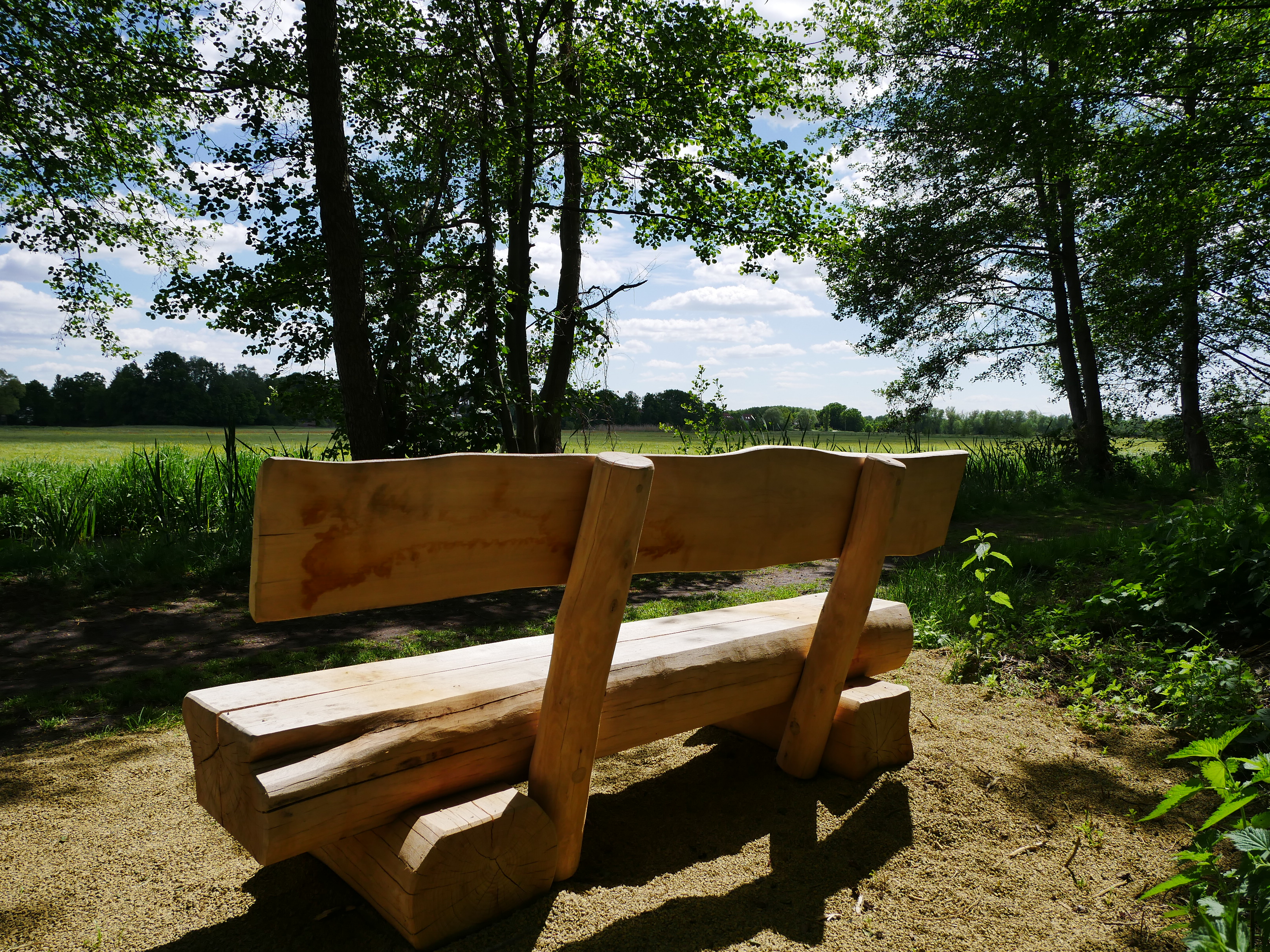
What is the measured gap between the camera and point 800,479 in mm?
2268

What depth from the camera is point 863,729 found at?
2779mm

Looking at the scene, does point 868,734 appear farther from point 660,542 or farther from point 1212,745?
point 660,542

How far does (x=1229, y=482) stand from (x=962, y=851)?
23.3 feet

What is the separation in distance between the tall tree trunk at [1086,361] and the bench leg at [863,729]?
44.9ft

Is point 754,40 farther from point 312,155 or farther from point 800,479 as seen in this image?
point 800,479

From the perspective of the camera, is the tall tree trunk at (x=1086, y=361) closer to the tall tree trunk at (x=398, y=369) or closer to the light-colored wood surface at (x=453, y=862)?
the tall tree trunk at (x=398, y=369)

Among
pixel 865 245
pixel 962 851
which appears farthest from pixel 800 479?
pixel 865 245

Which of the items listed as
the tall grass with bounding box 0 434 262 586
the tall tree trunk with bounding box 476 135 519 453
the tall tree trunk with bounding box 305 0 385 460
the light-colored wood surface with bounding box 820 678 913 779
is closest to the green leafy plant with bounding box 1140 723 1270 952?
the light-colored wood surface with bounding box 820 678 913 779

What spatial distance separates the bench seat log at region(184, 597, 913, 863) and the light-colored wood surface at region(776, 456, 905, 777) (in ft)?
0.30

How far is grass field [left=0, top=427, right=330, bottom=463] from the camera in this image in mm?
11305

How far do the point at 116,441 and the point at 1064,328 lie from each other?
30.5 metres

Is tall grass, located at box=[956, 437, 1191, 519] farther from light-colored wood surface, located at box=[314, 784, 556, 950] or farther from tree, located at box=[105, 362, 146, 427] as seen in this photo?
tree, located at box=[105, 362, 146, 427]

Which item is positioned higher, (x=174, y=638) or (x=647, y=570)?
(x=647, y=570)

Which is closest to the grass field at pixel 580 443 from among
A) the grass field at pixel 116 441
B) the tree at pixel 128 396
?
the grass field at pixel 116 441
